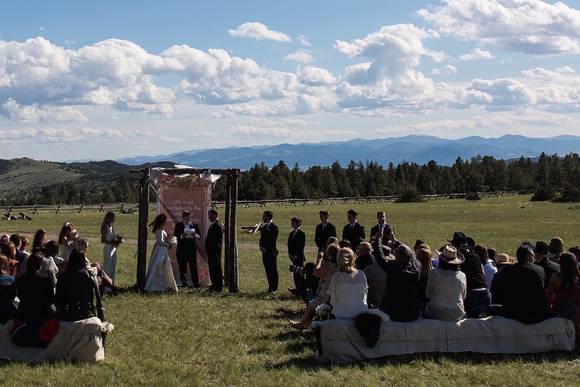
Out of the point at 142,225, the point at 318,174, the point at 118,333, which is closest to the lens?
the point at 118,333

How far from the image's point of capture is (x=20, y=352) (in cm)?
921

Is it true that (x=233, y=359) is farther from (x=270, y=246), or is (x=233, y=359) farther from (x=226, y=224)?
(x=226, y=224)

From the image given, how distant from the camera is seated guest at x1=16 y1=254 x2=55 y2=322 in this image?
927 cm

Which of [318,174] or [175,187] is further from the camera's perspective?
[318,174]

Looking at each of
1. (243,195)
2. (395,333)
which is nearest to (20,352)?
(395,333)

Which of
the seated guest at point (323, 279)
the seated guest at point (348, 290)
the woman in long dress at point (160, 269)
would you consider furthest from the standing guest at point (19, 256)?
the seated guest at point (348, 290)

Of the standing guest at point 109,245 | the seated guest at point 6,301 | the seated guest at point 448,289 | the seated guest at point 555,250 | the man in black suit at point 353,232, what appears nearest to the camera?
the seated guest at point 6,301

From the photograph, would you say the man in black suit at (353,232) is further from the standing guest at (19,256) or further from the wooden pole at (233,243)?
the standing guest at (19,256)

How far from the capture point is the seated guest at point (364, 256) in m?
10.8

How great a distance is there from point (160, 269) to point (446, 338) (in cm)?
832

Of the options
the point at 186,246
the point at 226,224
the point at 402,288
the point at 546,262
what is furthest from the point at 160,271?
the point at 546,262

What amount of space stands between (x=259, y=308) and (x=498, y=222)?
1351 inches

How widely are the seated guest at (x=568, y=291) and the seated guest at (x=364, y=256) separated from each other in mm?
2862

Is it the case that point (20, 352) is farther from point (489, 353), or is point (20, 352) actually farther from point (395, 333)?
point (489, 353)
